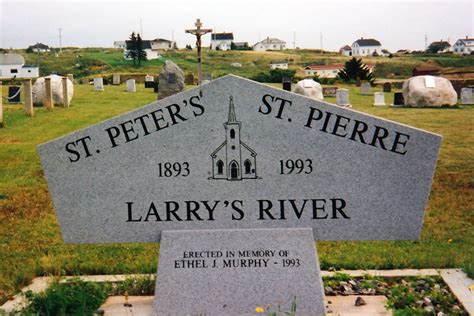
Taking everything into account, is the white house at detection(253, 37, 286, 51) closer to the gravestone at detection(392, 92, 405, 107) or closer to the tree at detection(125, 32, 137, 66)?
the tree at detection(125, 32, 137, 66)

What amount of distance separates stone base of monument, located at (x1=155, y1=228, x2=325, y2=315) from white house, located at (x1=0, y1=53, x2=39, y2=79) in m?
77.8

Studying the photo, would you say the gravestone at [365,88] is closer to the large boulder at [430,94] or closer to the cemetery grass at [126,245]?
the large boulder at [430,94]

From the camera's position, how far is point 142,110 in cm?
560

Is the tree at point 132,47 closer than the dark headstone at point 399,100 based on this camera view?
No

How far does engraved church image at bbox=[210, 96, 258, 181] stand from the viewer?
553cm

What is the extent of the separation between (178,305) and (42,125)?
616 inches

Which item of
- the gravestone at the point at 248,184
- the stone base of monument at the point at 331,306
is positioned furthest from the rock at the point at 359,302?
the gravestone at the point at 248,184

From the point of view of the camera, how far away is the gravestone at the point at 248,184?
18.0ft

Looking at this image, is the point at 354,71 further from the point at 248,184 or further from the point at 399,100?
the point at 248,184

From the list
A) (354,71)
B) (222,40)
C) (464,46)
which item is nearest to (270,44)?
(222,40)

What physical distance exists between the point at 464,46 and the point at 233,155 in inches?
5795

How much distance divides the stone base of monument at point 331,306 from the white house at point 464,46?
5656 inches

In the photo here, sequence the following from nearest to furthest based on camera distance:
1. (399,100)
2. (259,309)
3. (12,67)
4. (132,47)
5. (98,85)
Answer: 1. (259,309)
2. (399,100)
3. (98,85)
4. (12,67)
5. (132,47)

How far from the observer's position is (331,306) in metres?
5.85
